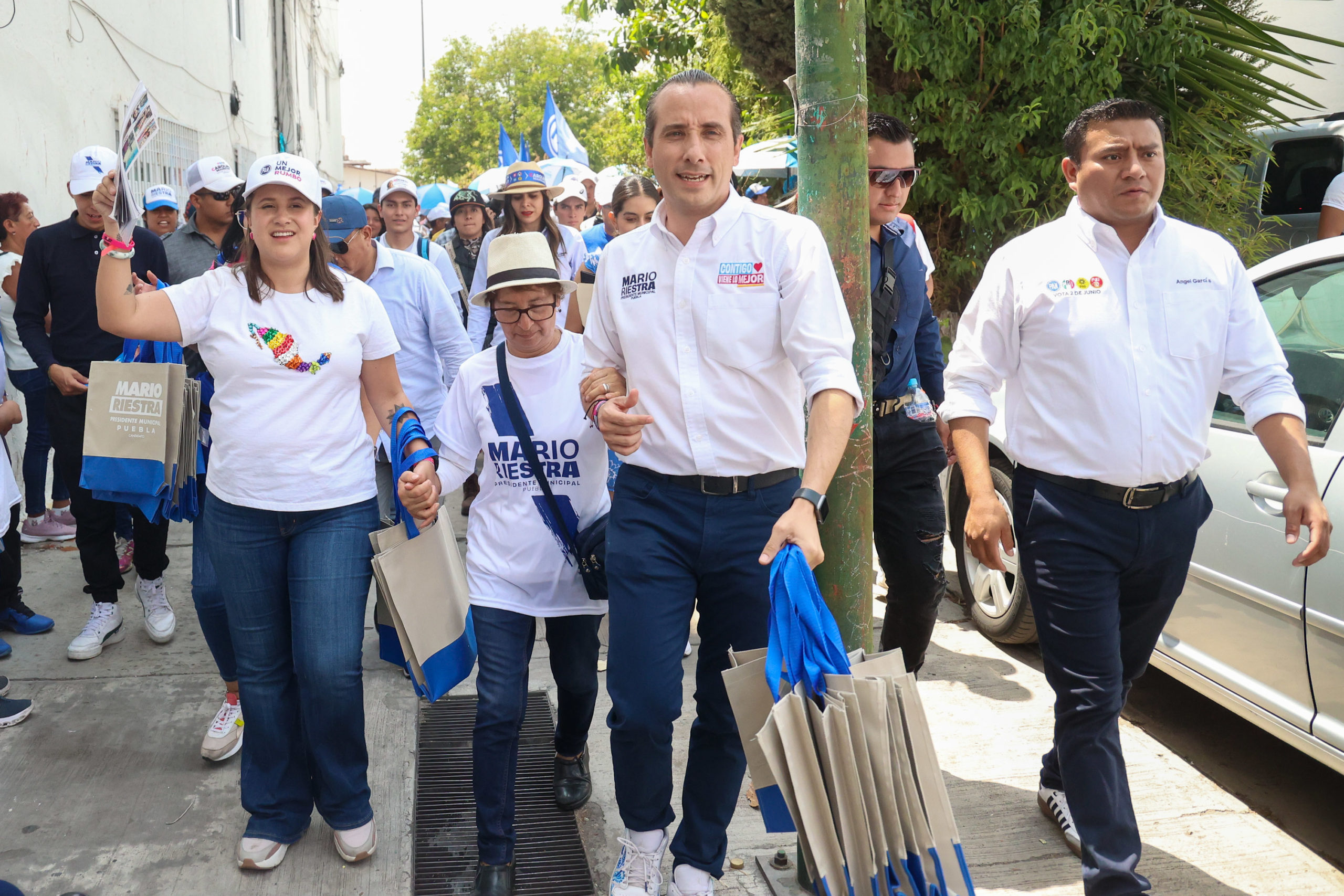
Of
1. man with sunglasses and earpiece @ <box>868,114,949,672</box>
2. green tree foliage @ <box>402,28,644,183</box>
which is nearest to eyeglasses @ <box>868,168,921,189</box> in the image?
man with sunglasses and earpiece @ <box>868,114,949,672</box>

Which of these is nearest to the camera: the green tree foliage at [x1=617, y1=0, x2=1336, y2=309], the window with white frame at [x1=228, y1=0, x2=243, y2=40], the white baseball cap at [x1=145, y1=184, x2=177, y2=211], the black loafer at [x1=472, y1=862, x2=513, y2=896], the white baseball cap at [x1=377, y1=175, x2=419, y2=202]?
the black loafer at [x1=472, y1=862, x2=513, y2=896]

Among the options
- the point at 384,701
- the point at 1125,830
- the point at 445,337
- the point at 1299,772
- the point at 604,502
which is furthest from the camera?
the point at 445,337

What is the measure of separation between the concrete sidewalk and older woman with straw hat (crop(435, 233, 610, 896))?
1.64 feet

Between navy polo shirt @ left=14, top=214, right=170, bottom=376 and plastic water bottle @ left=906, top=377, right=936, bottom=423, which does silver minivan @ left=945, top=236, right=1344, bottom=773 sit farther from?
navy polo shirt @ left=14, top=214, right=170, bottom=376

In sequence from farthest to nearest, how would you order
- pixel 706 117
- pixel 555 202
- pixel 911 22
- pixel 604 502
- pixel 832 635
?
pixel 555 202, pixel 911 22, pixel 604 502, pixel 706 117, pixel 832 635

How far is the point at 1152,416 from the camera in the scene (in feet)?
9.50

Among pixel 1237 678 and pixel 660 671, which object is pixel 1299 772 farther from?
pixel 660 671

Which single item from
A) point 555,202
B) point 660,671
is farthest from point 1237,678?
point 555,202

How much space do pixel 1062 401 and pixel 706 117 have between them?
4.07ft

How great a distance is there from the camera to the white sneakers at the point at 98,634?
15.9ft

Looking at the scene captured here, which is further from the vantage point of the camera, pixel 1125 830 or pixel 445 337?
pixel 445 337

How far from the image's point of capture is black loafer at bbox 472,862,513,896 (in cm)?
309

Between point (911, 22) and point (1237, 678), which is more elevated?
point (911, 22)

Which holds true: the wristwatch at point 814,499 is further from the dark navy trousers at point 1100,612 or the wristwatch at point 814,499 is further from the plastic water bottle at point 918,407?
the plastic water bottle at point 918,407
